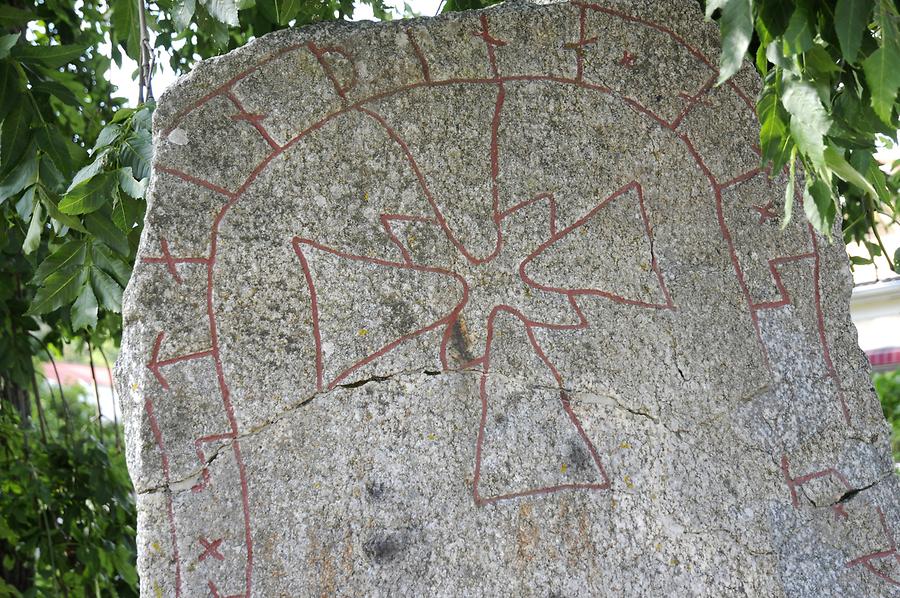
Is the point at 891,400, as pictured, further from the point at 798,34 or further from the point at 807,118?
the point at 798,34

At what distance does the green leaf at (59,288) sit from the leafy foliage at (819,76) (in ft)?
4.76

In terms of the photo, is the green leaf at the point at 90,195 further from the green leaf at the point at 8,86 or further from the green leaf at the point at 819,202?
the green leaf at the point at 819,202

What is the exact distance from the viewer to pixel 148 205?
6.37ft

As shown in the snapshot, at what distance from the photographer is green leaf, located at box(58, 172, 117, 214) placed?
2.09 m

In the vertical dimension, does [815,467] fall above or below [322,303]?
below

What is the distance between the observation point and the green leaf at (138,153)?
2.10m

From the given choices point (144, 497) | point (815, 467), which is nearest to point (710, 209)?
point (815, 467)

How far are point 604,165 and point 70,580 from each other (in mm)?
2350

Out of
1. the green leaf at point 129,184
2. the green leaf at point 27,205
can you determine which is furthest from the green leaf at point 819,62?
the green leaf at point 27,205

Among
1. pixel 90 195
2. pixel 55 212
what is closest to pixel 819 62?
pixel 90 195

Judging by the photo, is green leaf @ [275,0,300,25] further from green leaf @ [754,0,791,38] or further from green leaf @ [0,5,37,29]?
green leaf @ [754,0,791,38]

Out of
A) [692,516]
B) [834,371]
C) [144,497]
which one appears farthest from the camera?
[834,371]

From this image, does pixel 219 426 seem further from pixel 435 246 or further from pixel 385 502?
pixel 435 246

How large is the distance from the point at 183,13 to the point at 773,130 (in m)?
1.19
